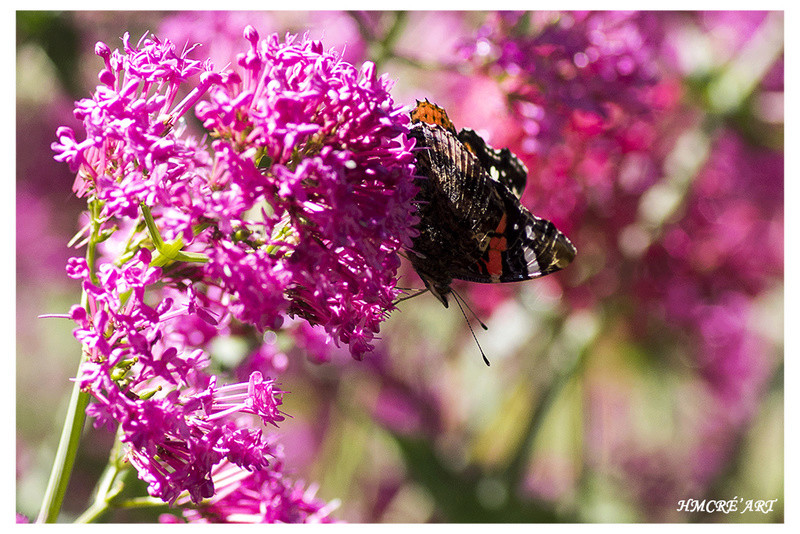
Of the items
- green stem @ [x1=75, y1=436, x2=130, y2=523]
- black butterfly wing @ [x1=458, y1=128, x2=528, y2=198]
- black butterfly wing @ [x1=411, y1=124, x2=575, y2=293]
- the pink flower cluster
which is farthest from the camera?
black butterfly wing @ [x1=458, y1=128, x2=528, y2=198]

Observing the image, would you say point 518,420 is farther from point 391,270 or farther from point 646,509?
point 391,270

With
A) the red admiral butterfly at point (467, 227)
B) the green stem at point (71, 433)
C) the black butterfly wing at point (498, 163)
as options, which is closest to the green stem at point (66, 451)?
the green stem at point (71, 433)

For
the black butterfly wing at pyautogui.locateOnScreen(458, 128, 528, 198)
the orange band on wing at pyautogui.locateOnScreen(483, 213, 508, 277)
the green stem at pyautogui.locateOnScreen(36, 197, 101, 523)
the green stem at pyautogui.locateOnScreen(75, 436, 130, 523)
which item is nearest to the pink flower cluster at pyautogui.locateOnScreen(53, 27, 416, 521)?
the green stem at pyautogui.locateOnScreen(36, 197, 101, 523)

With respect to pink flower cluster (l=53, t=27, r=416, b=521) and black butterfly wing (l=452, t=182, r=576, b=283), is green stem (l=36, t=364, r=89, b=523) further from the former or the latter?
black butterfly wing (l=452, t=182, r=576, b=283)

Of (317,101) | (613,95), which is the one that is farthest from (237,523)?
(613,95)

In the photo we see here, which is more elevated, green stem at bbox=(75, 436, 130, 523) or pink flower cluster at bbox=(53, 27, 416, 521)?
pink flower cluster at bbox=(53, 27, 416, 521)

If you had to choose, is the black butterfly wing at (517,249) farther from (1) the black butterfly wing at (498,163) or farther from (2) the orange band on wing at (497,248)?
(1) the black butterfly wing at (498,163)

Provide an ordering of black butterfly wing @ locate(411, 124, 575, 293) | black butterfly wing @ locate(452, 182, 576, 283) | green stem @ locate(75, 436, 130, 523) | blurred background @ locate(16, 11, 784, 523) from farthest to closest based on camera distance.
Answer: blurred background @ locate(16, 11, 784, 523)
black butterfly wing @ locate(452, 182, 576, 283)
black butterfly wing @ locate(411, 124, 575, 293)
green stem @ locate(75, 436, 130, 523)
